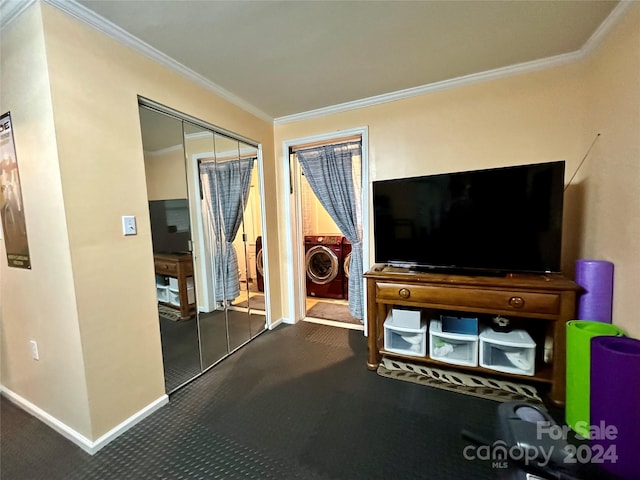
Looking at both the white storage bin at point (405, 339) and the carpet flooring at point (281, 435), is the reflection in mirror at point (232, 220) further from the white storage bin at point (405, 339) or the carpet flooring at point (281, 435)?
the white storage bin at point (405, 339)

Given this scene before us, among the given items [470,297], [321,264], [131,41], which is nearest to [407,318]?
[470,297]

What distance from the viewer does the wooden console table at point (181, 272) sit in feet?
6.15

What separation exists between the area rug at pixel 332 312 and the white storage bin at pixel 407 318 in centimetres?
97

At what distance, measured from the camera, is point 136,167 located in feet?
5.42

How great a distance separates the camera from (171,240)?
1911mm

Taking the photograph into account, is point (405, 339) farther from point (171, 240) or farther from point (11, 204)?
point (11, 204)

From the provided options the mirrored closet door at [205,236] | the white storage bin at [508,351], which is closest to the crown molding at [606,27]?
the white storage bin at [508,351]

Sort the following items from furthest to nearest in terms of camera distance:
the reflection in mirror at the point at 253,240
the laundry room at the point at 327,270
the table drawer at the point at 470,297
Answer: the laundry room at the point at 327,270 < the reflection in mirror at the point at 253,240 < the table drawer at the point at 470,297

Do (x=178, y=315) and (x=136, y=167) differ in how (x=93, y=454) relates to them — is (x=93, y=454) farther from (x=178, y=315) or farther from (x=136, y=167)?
(x=136, y=167)

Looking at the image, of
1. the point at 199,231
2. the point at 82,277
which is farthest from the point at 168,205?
the point at 82,277

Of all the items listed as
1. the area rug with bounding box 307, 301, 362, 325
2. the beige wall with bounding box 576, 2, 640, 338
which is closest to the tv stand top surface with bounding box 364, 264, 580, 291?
the beige wall with bounding box 576, 2, 640, 338

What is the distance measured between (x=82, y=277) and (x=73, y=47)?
1188mm

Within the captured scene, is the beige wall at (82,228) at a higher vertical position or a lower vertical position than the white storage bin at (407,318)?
higher

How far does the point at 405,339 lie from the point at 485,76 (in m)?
2.22
